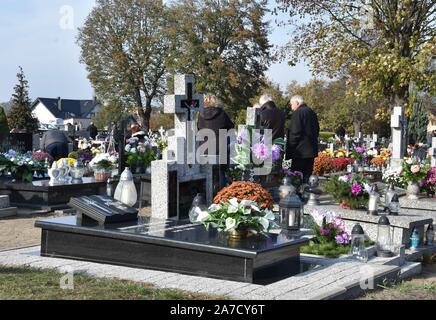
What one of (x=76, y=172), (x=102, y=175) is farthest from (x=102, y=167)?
(x=76, y=172)

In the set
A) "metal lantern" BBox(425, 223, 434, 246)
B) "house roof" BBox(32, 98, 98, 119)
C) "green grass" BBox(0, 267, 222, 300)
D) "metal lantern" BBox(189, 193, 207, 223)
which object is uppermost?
"house roof" BBox(32, 98, 98, 119)

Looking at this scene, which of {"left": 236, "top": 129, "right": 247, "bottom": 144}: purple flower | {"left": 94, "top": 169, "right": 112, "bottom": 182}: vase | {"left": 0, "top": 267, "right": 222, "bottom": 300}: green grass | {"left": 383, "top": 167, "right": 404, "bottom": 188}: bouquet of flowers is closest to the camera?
{"left": 0, "top": 267, "right": 222, "bottom": 300}: green grass

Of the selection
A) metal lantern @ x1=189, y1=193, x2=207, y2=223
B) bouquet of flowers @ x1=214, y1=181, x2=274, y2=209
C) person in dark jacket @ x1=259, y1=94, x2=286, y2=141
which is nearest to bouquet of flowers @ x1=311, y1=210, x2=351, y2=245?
bouquet of flowers @ x1=214, y1=181, x2=274, y2=209

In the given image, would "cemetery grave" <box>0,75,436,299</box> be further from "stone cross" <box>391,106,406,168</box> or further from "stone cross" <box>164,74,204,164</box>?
"stone cross" <box>391,106,406,168</box>

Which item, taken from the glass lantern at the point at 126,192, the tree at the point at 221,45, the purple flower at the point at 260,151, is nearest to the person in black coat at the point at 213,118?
the purple flower at the point at 260,151

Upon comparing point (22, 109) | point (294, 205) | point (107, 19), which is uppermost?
point (107, 19)

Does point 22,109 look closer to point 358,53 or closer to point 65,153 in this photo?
point 65,153

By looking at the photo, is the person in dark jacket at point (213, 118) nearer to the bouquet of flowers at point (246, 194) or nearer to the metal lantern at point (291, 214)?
the bouquet of flowers at point (246, 194)

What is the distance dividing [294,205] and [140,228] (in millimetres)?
1843

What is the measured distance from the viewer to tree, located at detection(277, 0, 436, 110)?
59.2 ft

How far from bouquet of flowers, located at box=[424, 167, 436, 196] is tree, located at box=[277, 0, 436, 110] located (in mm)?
7669

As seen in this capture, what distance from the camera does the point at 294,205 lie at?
7.61m

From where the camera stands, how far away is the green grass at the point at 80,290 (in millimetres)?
5133

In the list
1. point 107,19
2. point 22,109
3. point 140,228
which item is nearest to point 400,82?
point 140,228
